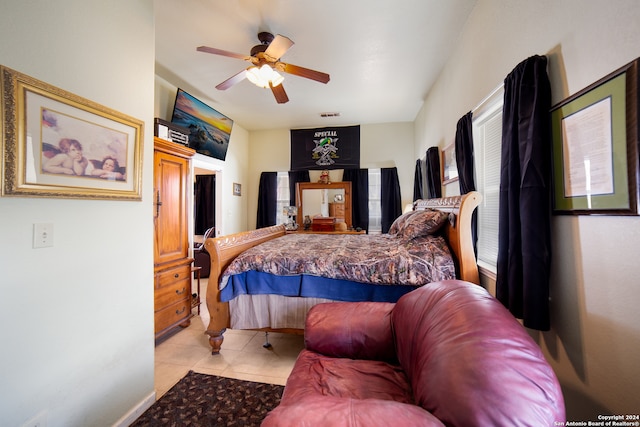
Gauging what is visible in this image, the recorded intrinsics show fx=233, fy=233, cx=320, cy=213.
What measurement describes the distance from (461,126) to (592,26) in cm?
125

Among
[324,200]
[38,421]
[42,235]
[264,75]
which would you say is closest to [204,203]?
[324,200]

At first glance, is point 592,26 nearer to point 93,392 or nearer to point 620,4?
point 620,4

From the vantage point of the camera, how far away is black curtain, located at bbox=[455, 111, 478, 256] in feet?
6.79

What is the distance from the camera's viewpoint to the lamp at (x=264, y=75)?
232 cm

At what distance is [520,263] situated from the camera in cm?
132

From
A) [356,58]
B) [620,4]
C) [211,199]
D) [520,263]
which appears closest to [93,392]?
[520,263]

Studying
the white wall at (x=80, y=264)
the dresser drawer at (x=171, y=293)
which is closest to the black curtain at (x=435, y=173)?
the white wall at (x=80, y=264)

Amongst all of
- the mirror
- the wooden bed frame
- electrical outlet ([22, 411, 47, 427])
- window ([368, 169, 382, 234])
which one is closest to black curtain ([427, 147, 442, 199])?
the wooden bed frame

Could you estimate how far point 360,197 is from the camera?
4.73 m

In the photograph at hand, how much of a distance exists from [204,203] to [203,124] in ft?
6.63

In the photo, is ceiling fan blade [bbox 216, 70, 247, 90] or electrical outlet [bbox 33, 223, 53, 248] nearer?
electrical outlet [bbox 33, 223, 53, 248]

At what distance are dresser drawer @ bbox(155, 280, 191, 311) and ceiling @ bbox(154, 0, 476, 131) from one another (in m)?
2.51

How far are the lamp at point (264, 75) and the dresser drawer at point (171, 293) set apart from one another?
2.29m

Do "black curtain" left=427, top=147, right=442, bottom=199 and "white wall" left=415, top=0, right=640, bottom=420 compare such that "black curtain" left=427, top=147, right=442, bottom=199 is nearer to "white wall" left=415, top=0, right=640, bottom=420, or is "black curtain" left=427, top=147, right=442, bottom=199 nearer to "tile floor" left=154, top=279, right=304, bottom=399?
"white wall" left=415, top=0, right=640, bottom=420
